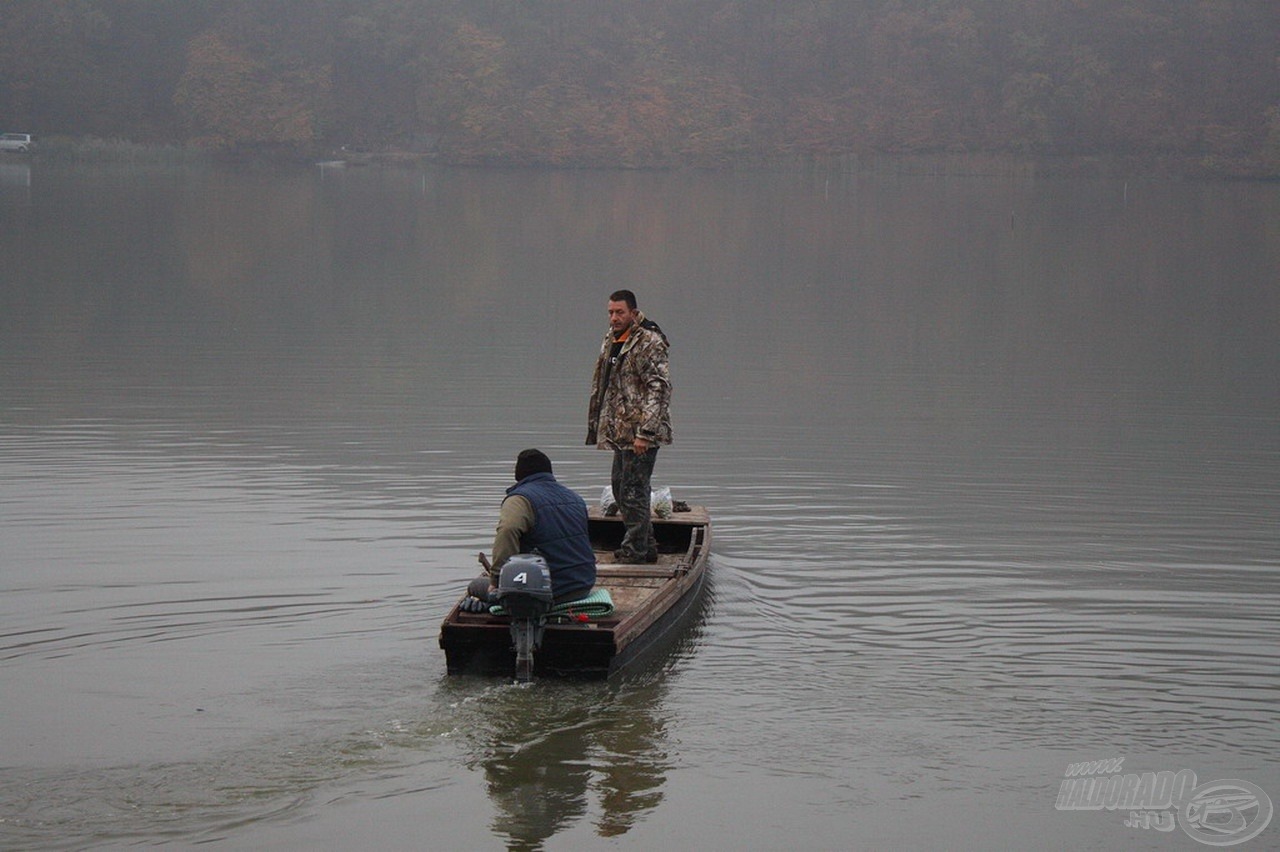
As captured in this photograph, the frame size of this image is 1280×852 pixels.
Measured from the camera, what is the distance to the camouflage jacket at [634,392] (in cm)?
1067

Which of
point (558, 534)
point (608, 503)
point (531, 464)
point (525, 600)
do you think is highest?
point (531, 464)

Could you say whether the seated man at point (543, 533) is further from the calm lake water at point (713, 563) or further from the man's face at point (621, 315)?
the man's face at point (621, 315)

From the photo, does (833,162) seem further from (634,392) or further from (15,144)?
(634,392)

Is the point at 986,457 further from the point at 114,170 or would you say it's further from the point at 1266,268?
the point at 114,170

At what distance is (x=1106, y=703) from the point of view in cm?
909

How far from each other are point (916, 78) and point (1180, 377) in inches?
3803

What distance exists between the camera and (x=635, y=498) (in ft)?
36.0

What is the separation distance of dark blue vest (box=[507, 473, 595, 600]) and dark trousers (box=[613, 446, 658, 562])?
5.12ft

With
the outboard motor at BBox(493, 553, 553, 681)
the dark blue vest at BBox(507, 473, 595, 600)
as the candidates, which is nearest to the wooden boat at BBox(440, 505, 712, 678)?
the outboard motor at BBox(493, 553, 553, 681)

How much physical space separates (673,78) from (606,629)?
111871mm

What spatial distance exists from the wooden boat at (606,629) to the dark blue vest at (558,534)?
241 mm

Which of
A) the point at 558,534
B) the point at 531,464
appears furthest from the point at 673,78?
the point at 558,534

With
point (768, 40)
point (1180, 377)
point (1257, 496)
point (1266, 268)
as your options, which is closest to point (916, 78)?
point (768, 40)

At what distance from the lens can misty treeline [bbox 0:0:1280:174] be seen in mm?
106062
